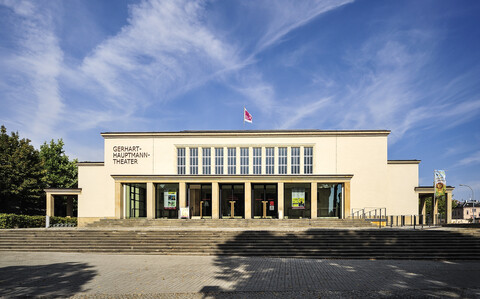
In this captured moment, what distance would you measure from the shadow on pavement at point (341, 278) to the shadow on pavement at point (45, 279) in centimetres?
494

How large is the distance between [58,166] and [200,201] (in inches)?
1022

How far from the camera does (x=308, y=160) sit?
37.0 metres

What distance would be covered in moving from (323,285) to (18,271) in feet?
41.8

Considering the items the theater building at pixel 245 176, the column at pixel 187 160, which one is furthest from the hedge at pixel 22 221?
the column at pixel 187 160

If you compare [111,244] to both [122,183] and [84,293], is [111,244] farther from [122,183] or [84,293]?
[122,183]

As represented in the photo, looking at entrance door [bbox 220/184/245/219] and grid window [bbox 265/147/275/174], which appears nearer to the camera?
grid window [bbox 265/147/275/174]

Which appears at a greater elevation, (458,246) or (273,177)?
(273,177)

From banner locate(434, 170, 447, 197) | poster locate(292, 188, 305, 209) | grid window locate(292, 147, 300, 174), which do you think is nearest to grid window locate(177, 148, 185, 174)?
grid window locate(292, 147, 300, 174)

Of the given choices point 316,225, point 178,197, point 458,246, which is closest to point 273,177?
point 316,225

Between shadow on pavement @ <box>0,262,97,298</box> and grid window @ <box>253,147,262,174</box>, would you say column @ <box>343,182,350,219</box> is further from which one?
shadow on pavement @ <box>0,262,97,298</box>

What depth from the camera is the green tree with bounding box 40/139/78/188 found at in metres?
49.3

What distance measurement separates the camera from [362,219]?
3134 centimetres

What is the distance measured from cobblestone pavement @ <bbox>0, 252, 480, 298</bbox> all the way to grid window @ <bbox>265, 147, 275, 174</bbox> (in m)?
19.1

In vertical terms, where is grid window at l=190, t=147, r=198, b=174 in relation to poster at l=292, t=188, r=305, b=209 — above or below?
above
